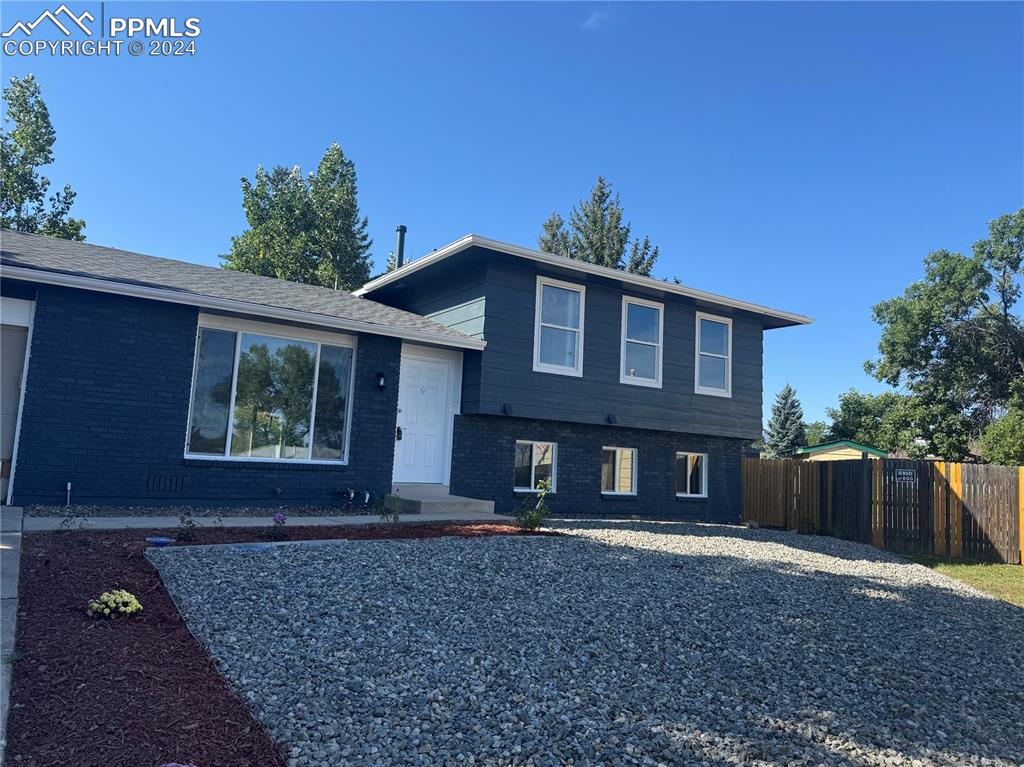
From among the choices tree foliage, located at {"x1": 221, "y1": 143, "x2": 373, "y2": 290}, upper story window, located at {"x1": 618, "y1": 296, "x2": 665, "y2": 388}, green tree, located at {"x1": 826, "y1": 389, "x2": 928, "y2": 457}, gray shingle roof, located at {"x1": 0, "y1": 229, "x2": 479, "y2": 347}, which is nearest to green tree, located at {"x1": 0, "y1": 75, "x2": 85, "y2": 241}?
tree foliage, located at {"x1": 221, "y1": 143, "x2": 373, "y2": 290}

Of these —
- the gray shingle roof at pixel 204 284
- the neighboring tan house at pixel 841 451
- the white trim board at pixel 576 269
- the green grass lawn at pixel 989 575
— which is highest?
the white trim board at pixel 576 269

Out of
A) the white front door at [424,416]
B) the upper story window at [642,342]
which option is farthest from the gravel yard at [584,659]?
the upper story window at [642,342]

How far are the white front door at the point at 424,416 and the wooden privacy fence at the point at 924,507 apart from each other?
8257mm

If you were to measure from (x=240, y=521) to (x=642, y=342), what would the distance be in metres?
8.62

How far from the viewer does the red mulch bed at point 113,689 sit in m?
2.60

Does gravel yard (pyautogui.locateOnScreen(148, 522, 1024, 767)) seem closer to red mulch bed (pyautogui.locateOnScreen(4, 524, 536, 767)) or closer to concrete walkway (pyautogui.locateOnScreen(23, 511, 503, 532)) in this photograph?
red mulch bed (pyautogui.locateOnScreen(4, 524, 536, 767))

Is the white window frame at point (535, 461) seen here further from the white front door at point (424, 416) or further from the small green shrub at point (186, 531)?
the small green shrub at point (186, 531)

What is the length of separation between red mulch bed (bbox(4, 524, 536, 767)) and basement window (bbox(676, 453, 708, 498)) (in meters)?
11.5

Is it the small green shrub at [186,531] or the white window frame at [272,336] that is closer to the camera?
the small green shrub at [186,531]

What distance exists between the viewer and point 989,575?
32.4ft

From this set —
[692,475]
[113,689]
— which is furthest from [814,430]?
[113,689]

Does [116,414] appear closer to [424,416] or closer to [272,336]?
[272,336]

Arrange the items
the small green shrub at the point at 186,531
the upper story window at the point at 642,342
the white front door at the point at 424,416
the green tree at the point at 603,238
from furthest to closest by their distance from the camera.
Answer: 1. the green tree at the point at 603,238
2. the upper story window at the point at 642,342
3. the white front door at the point at 424,416
4. the small green shrub at the point at 186,531

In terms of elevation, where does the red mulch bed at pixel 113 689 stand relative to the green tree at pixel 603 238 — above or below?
below
